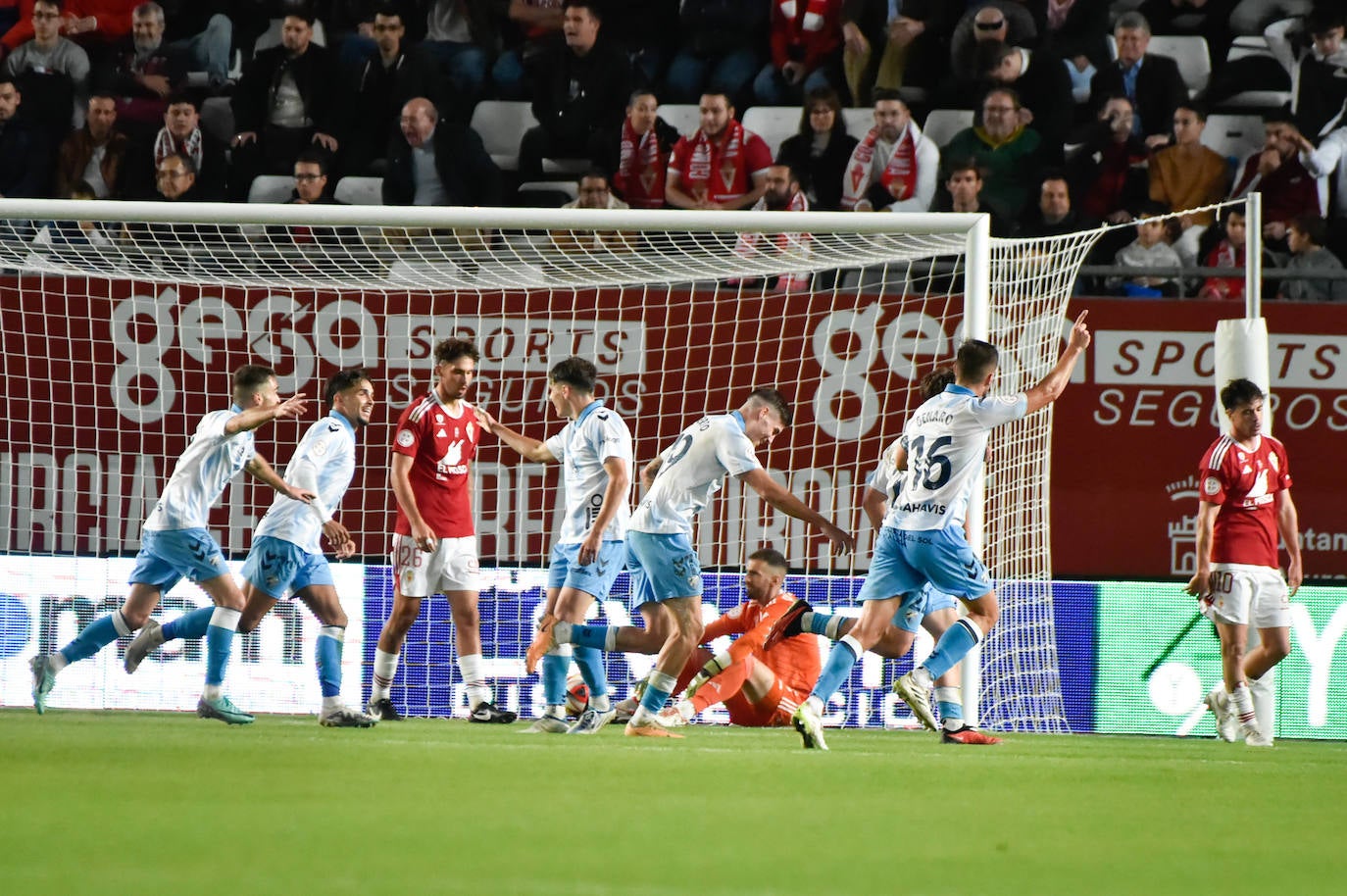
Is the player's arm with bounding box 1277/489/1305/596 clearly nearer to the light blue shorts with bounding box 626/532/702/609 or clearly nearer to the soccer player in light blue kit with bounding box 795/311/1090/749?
the soccer player in light blue kit with bounding box 795/311/1090/749

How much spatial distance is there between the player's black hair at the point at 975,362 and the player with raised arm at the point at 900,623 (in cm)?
50

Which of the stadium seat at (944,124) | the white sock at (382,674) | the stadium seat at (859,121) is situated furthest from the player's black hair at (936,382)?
the stadium seat at (944,124)

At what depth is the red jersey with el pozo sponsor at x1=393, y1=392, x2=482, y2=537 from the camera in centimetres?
975

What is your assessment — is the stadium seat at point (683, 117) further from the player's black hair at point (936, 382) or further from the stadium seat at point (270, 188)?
the player's black hair at point (936, 382)

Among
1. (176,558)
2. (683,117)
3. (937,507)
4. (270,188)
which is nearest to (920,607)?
(937,507)

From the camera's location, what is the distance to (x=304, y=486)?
32.5ft

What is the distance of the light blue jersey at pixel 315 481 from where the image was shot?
9734mm

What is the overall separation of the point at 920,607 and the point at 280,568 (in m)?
3.23

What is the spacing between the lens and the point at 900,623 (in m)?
9.38

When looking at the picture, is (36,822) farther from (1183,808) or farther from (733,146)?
(733,146)

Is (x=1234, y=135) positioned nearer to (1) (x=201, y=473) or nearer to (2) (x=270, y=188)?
(2) (x=270, y=188)

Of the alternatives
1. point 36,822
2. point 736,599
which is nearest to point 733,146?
point 736,599

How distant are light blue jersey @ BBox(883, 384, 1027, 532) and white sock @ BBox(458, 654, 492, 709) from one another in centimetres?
238

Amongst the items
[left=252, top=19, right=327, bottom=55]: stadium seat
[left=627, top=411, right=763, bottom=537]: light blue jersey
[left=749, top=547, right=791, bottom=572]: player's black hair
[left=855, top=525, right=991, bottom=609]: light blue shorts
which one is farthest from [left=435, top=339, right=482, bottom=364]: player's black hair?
[left=252, top=19, right=327, bottom=55]: stadium seat
